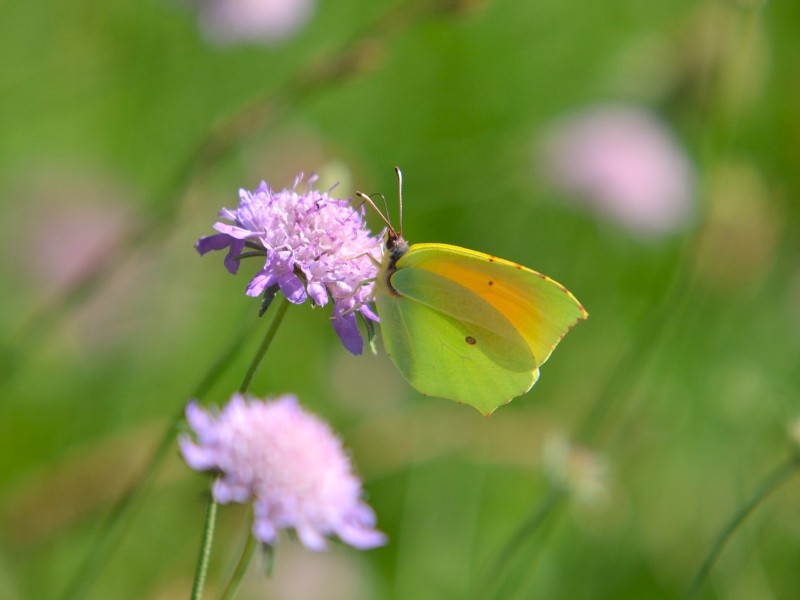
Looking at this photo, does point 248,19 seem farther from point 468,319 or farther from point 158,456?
point 158,456

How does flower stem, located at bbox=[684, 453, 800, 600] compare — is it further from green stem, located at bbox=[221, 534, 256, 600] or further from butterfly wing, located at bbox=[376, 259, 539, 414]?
green stem, located at bbox=[221, 534, 256, 600]

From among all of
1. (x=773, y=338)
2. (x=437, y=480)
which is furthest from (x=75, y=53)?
(x=773, y=338)

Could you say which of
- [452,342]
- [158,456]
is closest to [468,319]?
[452,342]

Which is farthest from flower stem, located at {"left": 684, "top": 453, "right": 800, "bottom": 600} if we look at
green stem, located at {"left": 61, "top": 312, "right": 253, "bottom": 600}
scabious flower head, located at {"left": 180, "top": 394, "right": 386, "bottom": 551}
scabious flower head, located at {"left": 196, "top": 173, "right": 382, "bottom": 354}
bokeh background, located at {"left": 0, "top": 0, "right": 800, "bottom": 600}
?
green stem, located at {"left": 61, "top": 312, "right": 253, "bottom": 600}

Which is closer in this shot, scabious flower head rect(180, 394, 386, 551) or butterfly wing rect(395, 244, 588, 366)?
scabious flower head rect(180, 394, 386, 551)

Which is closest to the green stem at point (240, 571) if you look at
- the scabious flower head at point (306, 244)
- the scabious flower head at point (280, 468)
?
the scabious flower head at point (280, 468)
